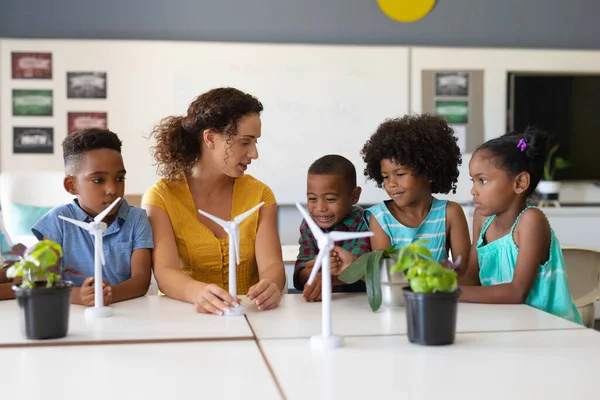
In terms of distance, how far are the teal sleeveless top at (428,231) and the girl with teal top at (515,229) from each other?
0.10 metres

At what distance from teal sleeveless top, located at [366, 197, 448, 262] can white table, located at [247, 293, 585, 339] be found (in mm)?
419

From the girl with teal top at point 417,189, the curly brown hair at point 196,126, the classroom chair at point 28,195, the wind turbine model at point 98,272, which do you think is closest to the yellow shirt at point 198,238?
the curly brown hair at point 196,126

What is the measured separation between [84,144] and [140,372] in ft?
3.62

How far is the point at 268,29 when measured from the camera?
4965 millimetres

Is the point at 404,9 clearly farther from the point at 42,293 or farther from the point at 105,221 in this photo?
the point at 42,293

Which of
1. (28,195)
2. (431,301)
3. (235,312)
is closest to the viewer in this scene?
(431,301)

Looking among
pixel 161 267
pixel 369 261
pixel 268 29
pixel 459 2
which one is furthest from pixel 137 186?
pixel 369 261

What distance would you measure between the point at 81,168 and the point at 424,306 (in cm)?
118

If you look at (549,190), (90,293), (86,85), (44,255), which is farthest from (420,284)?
(549,190)

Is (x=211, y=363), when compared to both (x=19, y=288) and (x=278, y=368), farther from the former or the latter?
(x=19, y=288)

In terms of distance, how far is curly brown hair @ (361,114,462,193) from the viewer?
227 centimetres

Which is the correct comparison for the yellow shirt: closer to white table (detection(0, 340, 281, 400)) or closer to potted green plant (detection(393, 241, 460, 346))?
white table (detection(0, 340, 281, 400))

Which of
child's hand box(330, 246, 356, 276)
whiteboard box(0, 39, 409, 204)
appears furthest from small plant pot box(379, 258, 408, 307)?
whiteboard box(0, 39, 409, 204)

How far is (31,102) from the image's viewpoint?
4742 millimetres
